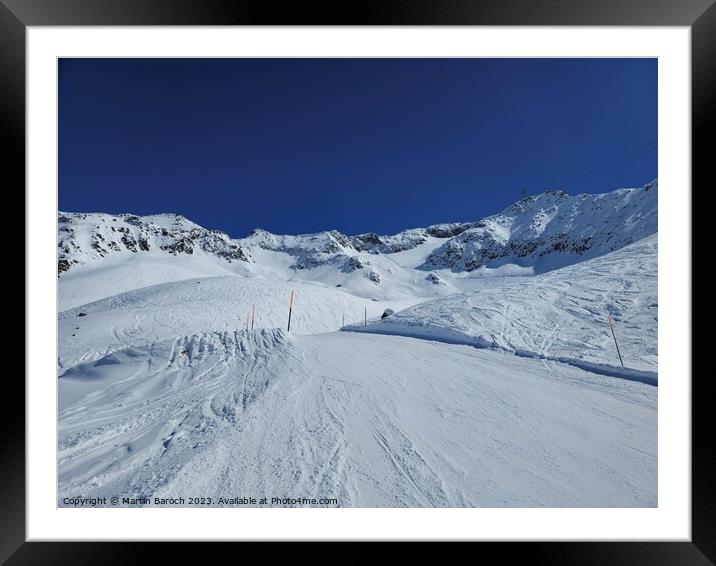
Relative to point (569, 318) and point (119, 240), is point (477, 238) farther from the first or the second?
point (569, 318)

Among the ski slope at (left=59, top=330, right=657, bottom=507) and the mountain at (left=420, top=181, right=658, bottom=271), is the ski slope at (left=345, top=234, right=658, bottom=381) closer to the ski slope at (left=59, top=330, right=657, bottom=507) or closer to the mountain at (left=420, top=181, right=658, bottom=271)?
the ski slope at (left=59, top=330, right=657, bottom=507)

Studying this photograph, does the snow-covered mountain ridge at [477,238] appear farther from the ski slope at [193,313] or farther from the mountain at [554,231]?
the ski slope at [193,313]

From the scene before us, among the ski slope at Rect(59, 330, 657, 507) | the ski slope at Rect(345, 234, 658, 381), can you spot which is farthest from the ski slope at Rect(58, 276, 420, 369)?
the ski slope at Rect(59, 330, 657, 507)
